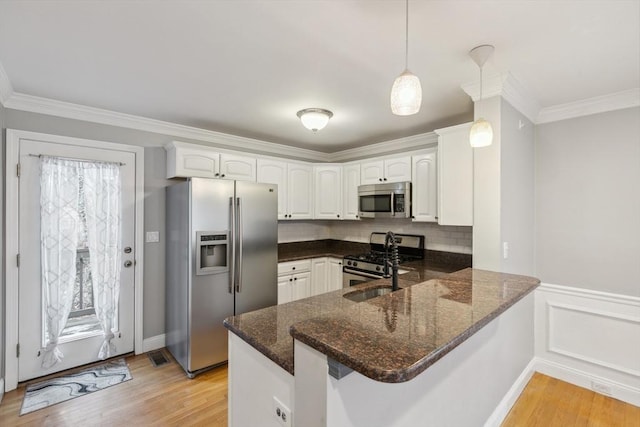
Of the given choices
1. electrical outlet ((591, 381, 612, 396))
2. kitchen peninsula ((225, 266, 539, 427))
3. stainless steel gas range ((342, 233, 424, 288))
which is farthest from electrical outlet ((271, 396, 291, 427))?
electrical outlet ((591, 381, 612, 396))

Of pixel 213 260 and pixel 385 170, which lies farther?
pixel 385 170

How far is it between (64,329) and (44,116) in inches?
75.8

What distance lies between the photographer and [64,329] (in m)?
2.79

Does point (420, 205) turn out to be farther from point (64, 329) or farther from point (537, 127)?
point (64, 329)

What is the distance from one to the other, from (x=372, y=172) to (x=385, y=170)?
20 cm

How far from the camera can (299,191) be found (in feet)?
13.6

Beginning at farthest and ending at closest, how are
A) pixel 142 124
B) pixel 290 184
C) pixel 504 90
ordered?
pixel 290 184, pixel 142 124, pixel 504 90

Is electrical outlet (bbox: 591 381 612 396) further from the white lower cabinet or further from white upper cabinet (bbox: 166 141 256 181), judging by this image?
white upper cabinet (bbox: 166 141 256 181)

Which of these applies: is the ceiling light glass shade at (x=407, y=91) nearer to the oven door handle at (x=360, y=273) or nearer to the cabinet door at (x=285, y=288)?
the oven door handle at (x=360, y=273)

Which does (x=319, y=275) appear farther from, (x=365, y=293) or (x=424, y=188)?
(x=365, y=293)

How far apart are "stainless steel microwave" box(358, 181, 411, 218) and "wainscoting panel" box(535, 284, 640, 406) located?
4.93 feet

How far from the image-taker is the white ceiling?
4.84 feet

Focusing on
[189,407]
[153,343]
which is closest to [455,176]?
[189,407]

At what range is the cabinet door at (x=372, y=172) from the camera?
3755mm
